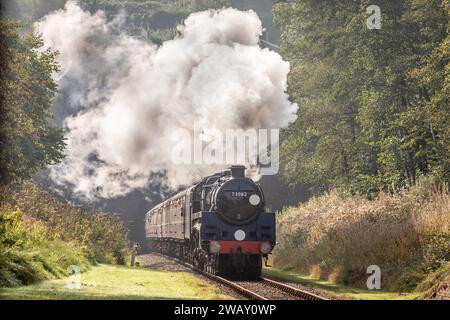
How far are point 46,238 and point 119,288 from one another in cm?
624

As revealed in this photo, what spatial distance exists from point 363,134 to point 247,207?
36.5 feet

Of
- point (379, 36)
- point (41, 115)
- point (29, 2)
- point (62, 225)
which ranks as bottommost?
point (62, 225)

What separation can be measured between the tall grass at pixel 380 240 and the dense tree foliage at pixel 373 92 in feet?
6.57

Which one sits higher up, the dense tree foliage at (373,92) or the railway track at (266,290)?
the dense tree foliage at (373,92)

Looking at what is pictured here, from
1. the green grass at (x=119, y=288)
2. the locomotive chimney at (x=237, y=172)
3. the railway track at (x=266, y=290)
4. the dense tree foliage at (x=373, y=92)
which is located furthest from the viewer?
the dense tree foliage at (x=373, y=92)

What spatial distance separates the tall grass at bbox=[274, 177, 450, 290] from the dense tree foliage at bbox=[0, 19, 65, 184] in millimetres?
11988

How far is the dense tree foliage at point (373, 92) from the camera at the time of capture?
25375 mm

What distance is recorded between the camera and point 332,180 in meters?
34.1

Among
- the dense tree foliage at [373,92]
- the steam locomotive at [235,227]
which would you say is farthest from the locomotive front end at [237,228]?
the dense tree foliage at [373,92]

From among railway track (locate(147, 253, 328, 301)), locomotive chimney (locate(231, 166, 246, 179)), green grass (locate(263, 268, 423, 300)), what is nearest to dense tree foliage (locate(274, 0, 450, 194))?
green grass (locate(263, 268, 423, 300))

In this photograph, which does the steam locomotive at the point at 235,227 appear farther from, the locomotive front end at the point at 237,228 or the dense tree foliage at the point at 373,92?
the dense tree foliage at the point at 373,92

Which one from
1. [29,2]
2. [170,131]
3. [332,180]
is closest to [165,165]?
[170,131]

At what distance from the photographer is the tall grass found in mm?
17281

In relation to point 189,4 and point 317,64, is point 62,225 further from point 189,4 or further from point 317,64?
point 189,4
